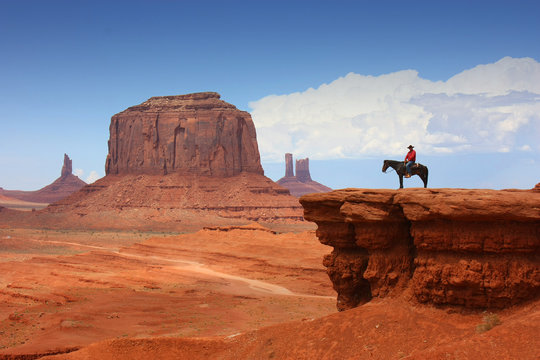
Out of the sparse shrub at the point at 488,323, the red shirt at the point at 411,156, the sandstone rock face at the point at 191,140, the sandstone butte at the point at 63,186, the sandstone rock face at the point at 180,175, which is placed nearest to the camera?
the sparse shrub at the point at 488,323

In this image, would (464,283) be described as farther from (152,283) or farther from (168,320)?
(152,283)

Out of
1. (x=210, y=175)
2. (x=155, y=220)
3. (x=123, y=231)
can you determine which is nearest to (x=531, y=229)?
(x=123, y=231)

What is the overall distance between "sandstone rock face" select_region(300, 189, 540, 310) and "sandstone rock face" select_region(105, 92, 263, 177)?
9835cm

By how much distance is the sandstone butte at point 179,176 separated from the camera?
323 feet

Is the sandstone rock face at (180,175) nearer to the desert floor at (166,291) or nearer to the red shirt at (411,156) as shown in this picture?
the desert floor at (166,291)

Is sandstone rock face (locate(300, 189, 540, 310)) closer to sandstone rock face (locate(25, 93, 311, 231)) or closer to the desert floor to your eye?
the desert floor

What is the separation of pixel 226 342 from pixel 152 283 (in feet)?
62.6

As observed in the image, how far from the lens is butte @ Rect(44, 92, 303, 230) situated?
324ft

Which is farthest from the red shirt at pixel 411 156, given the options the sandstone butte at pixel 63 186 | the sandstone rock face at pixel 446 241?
the sandstone butte at pixel 63 186

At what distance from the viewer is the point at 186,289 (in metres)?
30.9

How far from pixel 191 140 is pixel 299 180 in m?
86.2

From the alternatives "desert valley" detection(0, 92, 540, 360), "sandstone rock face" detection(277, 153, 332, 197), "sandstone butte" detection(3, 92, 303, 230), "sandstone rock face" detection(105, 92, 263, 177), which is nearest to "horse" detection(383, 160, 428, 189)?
"desert valley" detection(0, 92, 540, 360)

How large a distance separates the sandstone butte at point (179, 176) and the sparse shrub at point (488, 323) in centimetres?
8339

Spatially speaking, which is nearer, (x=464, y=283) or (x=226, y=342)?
(x=464, y=283)
